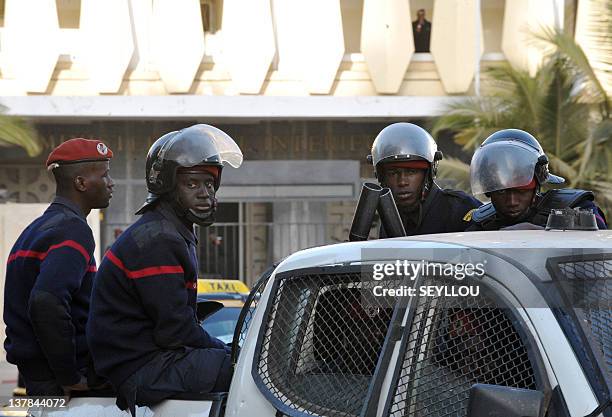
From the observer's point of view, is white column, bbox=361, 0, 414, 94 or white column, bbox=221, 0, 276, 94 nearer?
white column, bbox=221, 0, 276, 94

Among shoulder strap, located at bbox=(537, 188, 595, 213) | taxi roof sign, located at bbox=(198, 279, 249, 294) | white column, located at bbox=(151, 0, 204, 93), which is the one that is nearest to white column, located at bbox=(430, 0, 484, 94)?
white column, located at bbox=(151, 0, 204, 93)

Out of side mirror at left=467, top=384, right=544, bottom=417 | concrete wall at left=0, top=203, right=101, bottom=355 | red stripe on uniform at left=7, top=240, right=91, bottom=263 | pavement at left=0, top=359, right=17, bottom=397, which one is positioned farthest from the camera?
concrete wall at left=0, top=203, right=101, bottom=355

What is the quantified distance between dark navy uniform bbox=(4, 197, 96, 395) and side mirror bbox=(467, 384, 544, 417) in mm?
2157

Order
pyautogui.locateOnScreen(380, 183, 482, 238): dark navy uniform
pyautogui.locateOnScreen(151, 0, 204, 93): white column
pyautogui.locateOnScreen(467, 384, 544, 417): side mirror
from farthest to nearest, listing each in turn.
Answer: pyautogui.locateOnScreen(151, 0, 204, 93): white column
pyautogui.locateOnScreen(380, 183, 482, 238): dark navy uniform
pyautogui.locateOnScreen(467, 384, 544, 417): side mirror

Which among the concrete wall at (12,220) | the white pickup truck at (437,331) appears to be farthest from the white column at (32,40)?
the white pickup truck at (437,331)

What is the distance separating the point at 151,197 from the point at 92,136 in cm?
1647

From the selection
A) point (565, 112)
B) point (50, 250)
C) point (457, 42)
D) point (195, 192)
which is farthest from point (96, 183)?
point (457, 42)

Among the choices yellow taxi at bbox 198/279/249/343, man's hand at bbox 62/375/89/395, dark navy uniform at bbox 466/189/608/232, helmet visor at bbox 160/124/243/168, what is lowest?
yellow taxi at bbox 198/279/249/343

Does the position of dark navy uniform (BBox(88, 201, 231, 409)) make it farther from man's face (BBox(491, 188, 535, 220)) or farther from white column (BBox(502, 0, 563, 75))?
white column (BBox(502, 0, 563, 75))

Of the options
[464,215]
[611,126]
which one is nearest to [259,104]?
[611,126]

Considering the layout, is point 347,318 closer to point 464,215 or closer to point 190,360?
point 190,360

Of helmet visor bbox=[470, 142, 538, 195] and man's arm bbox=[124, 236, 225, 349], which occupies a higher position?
helmet visor bbox=[470, 142, 538, 195]

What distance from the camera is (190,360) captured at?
12.0 feet

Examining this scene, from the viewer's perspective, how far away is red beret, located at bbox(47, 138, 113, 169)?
16.1 ft
